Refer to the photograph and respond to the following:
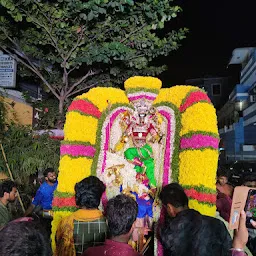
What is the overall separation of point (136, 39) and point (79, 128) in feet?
12.1

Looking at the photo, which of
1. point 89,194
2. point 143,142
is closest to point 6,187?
point 89,194

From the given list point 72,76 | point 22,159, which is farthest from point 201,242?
point 72,76

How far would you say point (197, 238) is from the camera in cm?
275

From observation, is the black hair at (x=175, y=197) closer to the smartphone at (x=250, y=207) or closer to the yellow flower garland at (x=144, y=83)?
the smartphone at (x=250, y=207)

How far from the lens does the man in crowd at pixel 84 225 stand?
11.1 feet

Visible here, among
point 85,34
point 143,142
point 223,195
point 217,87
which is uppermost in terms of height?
point 217,87

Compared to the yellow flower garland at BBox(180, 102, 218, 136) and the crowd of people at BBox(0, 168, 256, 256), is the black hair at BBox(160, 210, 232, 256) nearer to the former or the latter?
the crowd of people at BBox(0, 168, 256, 256)

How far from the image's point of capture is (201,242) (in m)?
2.74

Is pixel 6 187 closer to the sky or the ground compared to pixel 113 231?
closer to the sky

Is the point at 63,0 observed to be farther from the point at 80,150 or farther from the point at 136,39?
the point at 80,150

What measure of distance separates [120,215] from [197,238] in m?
0.68

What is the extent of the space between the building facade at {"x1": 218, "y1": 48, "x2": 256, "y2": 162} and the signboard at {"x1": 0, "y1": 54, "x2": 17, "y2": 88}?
1747cm

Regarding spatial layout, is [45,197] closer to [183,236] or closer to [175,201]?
[175,201]

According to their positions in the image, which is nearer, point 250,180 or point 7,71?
point 250,180
